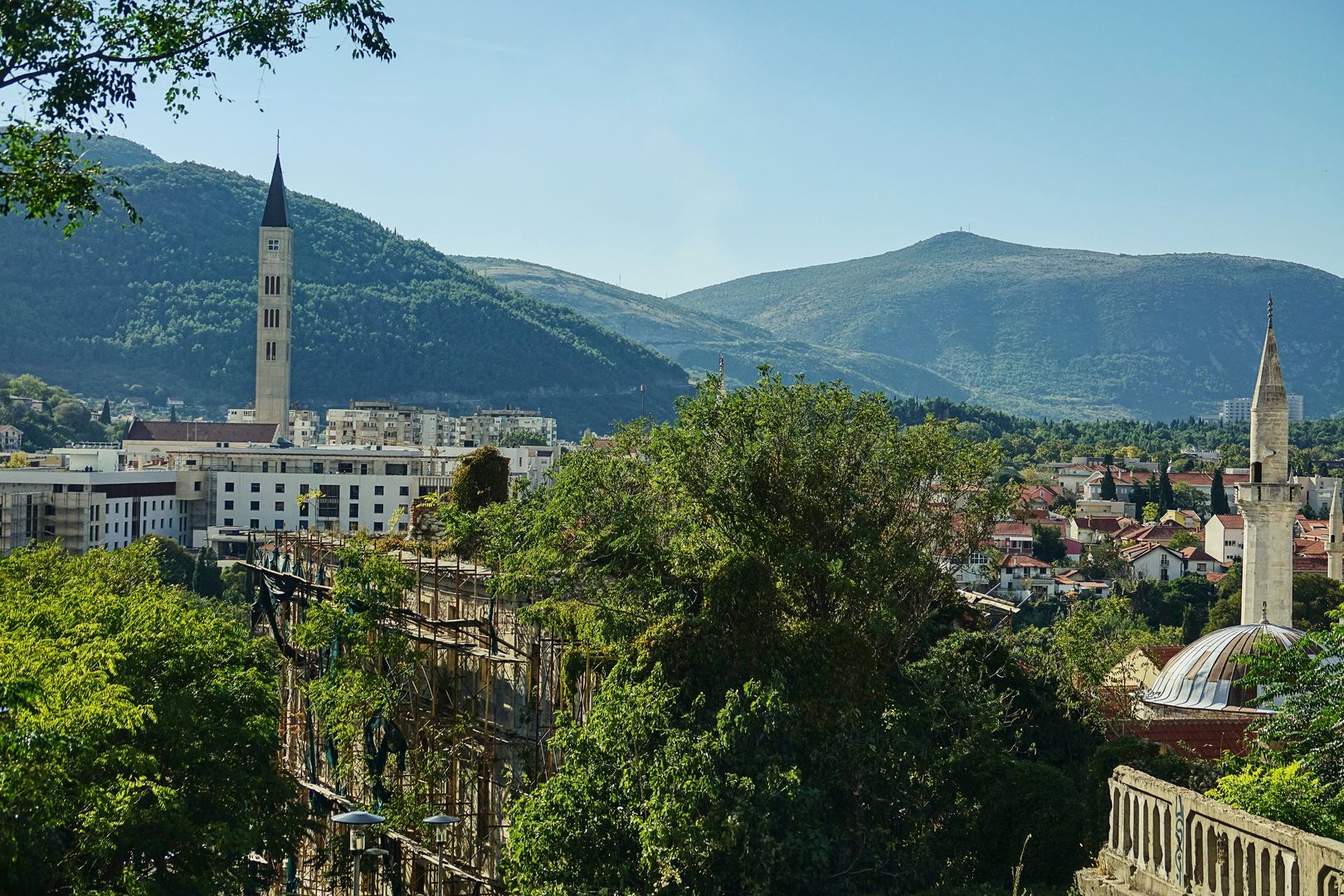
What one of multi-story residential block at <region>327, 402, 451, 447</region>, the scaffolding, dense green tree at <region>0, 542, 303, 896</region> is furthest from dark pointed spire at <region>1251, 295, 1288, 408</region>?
multi-story residential block at <region>327, 402, 451, 447</region>

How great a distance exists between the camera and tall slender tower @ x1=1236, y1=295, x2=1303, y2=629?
1570 inches

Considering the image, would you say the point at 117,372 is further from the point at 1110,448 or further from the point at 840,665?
the point at 840,665

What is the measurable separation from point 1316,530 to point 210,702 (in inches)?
3736

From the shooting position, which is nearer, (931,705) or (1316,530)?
(931,705)

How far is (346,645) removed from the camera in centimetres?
2088

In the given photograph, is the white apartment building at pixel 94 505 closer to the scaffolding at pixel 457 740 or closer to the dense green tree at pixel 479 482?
the dense green tree at pixel 479 482

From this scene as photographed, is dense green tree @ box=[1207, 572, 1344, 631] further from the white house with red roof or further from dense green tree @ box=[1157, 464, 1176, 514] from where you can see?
dense green tree @ box=[1157, 464, 1176, 514]


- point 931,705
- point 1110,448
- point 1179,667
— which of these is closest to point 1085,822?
point 931,705

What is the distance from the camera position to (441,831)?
1792 centimetres

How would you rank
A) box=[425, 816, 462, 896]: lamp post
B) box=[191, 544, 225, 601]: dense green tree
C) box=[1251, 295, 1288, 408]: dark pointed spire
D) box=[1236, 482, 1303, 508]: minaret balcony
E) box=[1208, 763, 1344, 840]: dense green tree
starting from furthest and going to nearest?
box=[191, 544, 225, 601]: dense green tree, box=[1251, 295, 1288, 408]: dark pointed spire, box=[1236, 482, 1303, 508]: minaret balcony, box=[425, 816, 462, 896]: lamp post, box=[1208, 763, 1344, 840]: dense green tree

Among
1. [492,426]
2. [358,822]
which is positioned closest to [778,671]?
[358,822]

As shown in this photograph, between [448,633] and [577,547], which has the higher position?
[577,547]

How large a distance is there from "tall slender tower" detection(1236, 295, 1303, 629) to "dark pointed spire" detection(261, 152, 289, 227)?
264 ft

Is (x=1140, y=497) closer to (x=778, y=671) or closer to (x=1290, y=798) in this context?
(x=778, y=671)
